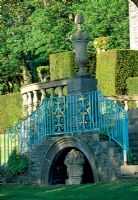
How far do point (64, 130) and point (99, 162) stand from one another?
1.68 m

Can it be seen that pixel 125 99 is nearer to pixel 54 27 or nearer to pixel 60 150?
pixel 60 150

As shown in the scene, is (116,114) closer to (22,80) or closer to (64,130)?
(64,130)

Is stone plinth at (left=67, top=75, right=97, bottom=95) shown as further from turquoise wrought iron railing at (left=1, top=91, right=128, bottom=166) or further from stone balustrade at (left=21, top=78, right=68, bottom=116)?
stone balustrade at (left=21, top=78, right=68, bottom=116)

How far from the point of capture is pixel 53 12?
3797 centimetres

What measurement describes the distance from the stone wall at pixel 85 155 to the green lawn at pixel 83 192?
3.23ft

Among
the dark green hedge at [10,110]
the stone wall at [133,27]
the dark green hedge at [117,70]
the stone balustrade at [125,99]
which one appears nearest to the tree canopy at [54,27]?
the stone wall at [133,27]

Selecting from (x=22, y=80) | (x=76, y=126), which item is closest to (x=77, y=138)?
(x=76, y=126)

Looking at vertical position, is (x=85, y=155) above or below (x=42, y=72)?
below

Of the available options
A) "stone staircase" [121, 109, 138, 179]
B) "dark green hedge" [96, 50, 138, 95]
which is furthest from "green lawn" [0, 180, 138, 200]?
"dark green hedge" [96, 50, 138, 95]

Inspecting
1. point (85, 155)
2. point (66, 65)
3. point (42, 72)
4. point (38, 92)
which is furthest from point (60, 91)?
point (42, 72)

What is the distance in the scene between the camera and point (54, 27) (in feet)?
121

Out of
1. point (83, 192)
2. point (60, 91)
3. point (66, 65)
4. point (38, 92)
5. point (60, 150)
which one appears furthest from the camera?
point (66, 65)

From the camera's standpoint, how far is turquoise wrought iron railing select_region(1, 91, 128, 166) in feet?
50.4

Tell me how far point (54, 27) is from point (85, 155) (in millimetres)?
21813
